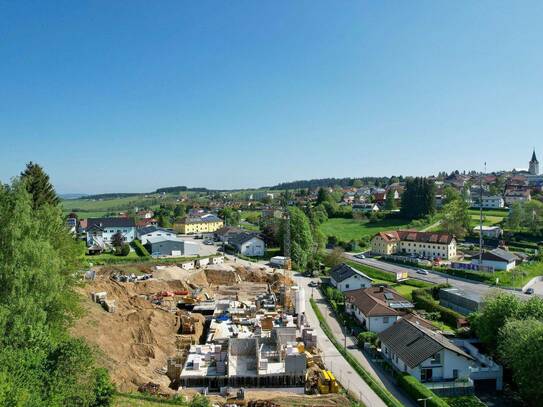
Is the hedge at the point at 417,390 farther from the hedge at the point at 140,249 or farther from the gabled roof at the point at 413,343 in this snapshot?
the hedge at the point at 140,249

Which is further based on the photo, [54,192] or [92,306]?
[54,192]

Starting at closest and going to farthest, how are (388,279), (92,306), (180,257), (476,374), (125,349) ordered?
(476,374) → (125,349) → (92,306) → (388,279) → (180,257)

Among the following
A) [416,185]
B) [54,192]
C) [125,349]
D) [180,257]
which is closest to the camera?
[125,349]

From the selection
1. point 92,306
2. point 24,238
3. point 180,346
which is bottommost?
point 180,346

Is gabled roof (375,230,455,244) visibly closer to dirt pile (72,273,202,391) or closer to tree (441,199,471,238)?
tree (441,199,471,238)

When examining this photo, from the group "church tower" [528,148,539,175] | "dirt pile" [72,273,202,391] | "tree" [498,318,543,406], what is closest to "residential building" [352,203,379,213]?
"dirt pile" [72,273,202,391]

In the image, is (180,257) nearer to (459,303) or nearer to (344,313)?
(344,313)

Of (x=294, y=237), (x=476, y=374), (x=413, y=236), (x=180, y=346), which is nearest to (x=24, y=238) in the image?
(x=180, y=346)
